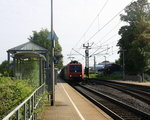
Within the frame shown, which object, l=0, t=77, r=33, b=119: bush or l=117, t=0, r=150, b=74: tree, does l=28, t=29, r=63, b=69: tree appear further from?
l=0, t=77, r=33, b=119: bush

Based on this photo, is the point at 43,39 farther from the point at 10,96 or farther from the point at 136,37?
the point at 10,96

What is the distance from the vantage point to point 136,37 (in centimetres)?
5641

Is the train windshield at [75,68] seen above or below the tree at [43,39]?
below

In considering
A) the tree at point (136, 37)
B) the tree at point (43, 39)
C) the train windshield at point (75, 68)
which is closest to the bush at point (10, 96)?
the train windshield at point (75, 68)

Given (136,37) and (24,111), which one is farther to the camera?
(136,37)

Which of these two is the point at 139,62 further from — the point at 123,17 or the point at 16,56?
the point at 16,56

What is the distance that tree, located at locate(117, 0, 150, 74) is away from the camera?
53.5 metres

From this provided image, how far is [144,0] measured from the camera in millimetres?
63906

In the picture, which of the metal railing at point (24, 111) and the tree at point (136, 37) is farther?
the tree at point (136, 37)

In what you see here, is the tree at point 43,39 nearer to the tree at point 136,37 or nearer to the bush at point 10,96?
the tree at point 136,37

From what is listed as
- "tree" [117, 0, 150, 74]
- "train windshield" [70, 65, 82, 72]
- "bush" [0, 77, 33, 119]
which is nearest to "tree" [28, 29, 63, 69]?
"tree" [117, 0, 150, 74]

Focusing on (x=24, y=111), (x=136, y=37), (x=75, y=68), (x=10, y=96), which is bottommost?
(x=24, y=111)

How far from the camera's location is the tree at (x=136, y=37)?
53519 millimetres

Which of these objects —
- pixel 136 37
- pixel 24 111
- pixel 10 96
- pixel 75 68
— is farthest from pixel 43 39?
pixel 24 111
